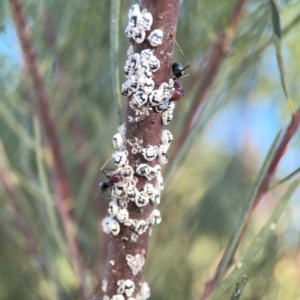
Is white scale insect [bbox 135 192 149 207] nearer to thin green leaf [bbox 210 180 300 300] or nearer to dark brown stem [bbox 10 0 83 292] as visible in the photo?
thin green leaf [bbox 210 180 300 300]

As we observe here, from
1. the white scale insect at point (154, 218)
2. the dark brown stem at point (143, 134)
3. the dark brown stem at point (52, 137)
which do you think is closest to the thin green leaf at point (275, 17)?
the dark brown stem at point (143, 134)

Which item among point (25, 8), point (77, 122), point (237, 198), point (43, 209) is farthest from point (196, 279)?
point (25, 8)

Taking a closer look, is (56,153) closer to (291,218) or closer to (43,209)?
(43,209)

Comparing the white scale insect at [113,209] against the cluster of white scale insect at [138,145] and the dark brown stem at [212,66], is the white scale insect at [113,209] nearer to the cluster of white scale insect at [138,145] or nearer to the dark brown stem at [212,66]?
the cluster of white scale insect at [138,145]

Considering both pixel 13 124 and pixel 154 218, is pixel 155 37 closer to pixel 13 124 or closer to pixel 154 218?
pixel 154 218

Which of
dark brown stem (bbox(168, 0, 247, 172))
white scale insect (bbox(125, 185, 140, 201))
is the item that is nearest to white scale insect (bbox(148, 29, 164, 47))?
white scale insect (bbox(125, 185, 140, 201))

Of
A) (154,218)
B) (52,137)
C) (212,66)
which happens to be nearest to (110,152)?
(52,137)

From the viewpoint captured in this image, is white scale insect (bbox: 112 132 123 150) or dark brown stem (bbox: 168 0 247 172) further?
dark brown stem (bbox: 168 0 247 172)
